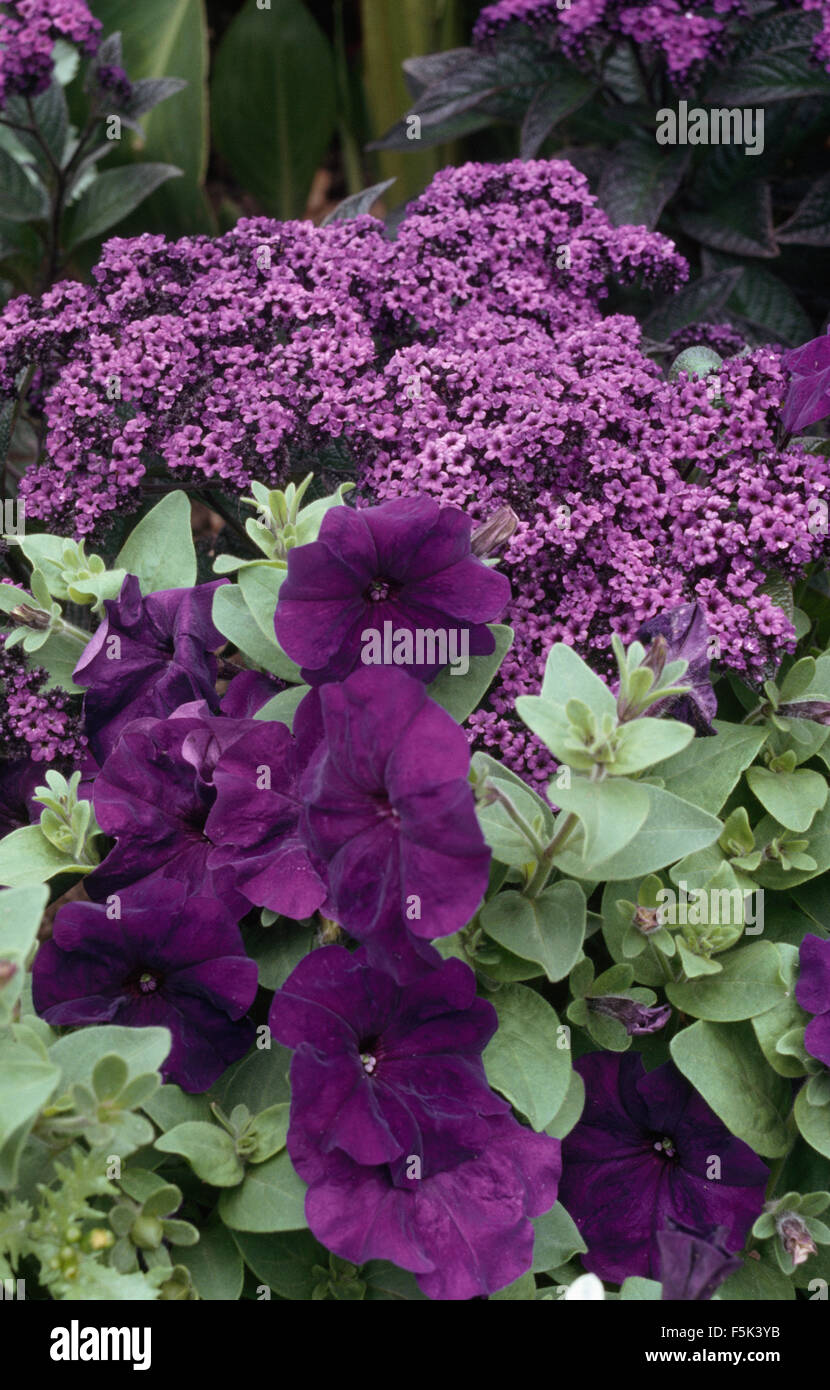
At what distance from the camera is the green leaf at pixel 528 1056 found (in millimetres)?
883

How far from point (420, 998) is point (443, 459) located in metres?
0.48

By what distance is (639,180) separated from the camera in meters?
1.76

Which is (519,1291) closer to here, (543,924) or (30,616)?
(543,924)

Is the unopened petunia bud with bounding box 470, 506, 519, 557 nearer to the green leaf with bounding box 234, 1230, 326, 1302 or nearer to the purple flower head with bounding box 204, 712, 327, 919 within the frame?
the purple flower head with bounding box 204, 712, 327, 919

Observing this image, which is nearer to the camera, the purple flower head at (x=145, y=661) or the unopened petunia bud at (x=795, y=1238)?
the unopened petunia bud at (x=795, y=1238)

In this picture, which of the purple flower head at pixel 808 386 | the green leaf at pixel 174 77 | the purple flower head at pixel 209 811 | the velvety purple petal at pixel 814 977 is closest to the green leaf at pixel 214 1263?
the purple flower head at pixel 209 811

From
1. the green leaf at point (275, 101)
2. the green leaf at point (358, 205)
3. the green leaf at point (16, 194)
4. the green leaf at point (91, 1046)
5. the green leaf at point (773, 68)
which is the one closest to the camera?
the green leaf at point (91, 1046)

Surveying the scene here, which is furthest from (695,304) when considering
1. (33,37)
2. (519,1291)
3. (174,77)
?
(519,1291)

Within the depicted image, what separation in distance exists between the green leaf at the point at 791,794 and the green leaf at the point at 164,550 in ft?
1.73

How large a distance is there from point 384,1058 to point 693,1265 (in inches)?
9.6

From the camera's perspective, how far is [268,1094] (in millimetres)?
930

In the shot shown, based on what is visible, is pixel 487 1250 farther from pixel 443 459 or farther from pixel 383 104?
pixel 383 104

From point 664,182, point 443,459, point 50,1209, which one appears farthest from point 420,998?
point 664,182

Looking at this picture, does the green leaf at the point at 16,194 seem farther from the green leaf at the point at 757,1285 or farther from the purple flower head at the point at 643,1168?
the green leaf at the point at 757,1285
